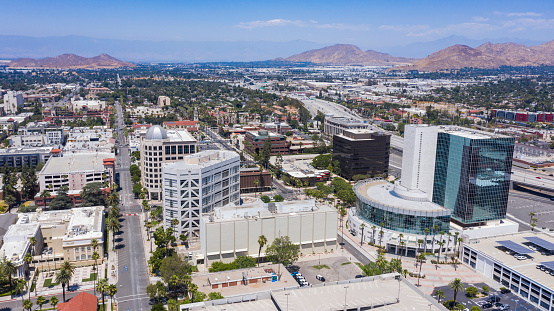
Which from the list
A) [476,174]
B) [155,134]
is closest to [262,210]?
[476,174]

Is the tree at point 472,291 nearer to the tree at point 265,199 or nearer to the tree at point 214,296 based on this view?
the tree at point 214,296

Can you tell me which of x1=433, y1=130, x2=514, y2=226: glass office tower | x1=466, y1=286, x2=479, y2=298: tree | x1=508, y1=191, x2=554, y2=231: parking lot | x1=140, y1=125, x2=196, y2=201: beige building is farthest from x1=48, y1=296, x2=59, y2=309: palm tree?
x1=508, y1=191, x2=554, y2=231: parking lot

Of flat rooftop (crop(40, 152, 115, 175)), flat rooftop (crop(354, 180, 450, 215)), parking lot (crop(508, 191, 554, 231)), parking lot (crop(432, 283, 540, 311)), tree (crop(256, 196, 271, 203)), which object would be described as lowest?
parking lot (crop(432, 283, 540, 311))

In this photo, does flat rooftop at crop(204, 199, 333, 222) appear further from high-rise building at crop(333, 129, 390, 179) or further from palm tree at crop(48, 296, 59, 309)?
high-rise building at crop(333, 129, 390, 179)

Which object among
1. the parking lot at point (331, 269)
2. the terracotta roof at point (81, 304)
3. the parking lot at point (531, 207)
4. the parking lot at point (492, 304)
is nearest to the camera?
the terracotta roof at point (81, 304)

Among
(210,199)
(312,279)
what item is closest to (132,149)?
(210,199)

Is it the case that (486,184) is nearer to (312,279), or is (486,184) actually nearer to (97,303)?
(312,279)

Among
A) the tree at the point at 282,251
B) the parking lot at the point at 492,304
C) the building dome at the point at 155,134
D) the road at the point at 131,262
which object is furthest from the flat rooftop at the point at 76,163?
the parking lot at the point at 492,304
